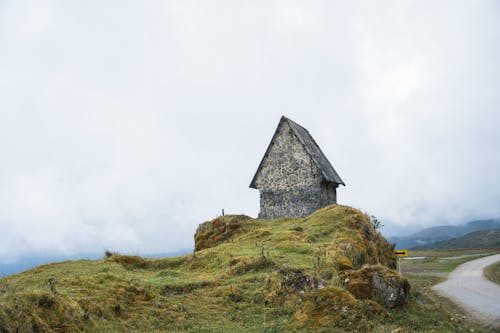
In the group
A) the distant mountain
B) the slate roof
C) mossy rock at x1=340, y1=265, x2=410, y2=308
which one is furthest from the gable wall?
the distant mountain

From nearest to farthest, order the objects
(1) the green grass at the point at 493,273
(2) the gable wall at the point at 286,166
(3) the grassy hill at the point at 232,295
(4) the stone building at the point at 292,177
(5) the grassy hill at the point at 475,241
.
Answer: (3) the grassy hill at the point at 232,295, (4) the stone building at the point at 292,177, (2) the gable wall at the point at 286,166, (1) the green grass at the point at 493,273, (5) the grassy hill at the point at 475,241

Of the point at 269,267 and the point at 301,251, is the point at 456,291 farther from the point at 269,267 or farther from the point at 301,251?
the point at 269,267

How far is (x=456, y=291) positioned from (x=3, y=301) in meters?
27.6

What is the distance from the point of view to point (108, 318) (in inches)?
431

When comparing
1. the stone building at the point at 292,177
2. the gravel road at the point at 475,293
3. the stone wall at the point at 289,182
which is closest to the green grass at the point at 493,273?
the gravel road at the point at 475,293

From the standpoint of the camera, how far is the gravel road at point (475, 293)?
20.4 meters

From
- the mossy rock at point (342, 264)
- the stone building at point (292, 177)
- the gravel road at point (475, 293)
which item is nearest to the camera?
the mossy rock at point (342, 264)

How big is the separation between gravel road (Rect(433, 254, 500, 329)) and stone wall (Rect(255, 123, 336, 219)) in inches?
393

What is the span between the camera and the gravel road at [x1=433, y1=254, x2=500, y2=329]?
20.4 meters

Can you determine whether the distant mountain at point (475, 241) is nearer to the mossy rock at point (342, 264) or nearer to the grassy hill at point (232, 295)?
the mossy rock at point (342, 264)

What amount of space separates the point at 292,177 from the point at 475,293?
542 inches

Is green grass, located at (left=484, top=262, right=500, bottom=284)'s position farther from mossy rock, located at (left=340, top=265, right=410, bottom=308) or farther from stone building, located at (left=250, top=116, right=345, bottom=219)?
mossy rock, located at (left=340, top=265, right=410, bottom=308)

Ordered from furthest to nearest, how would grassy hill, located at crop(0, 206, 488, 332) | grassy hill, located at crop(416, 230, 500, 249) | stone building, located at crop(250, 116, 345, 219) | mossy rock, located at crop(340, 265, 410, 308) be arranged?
1. grassy hill, located at crop(416, 230, 500, 249)
2. stone building, located at crop(250, 116, 345, 219)
3. mossy rock, located at crop(340, 265, 410, 308)
4. grassy hill, located at crop(0, 206, 488, 332)

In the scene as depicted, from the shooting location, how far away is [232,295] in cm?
1358
